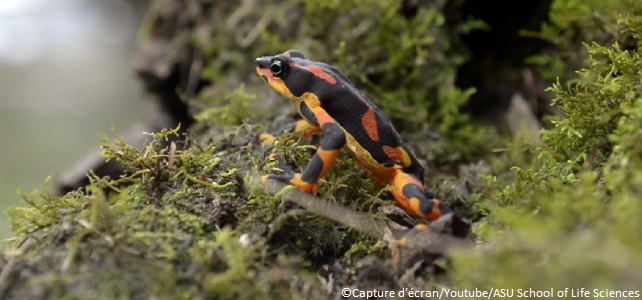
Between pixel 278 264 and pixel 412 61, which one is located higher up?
pixel 412 61

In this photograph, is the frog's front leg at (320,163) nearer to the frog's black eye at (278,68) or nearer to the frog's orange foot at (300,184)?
the frog's orange foot at (300,184)

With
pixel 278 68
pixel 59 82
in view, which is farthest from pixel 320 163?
pixel 59 82

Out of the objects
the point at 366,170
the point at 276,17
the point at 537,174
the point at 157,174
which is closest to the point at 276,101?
the point at 276,17

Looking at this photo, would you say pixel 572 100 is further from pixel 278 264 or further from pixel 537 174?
pixel 278 264

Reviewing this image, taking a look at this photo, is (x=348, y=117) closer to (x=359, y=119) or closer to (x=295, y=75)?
(x=359, y=119)

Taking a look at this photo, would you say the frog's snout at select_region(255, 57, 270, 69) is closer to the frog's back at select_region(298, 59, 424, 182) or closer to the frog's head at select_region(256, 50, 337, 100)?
the frog's head at select_region(256, 50, 337, 100)

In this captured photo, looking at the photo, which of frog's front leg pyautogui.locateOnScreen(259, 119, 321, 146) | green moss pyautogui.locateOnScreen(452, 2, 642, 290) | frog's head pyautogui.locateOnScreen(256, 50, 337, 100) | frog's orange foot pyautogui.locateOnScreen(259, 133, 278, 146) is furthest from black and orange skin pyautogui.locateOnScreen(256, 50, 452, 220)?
green moss pyautogui.locateOnScreen(452, 2, 642, 290)
